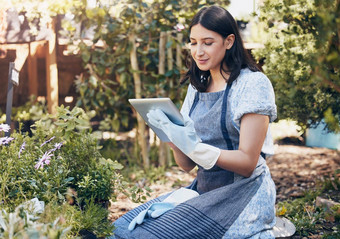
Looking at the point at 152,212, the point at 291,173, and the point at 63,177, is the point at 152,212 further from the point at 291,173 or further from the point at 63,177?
the point at 291,173

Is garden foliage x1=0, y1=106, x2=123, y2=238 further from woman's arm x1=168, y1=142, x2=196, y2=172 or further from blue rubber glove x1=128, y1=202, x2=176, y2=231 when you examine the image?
woman's arm x1=168, y1=142, x2=196, y2=172

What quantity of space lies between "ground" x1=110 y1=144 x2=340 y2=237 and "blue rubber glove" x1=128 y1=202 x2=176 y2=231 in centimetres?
104

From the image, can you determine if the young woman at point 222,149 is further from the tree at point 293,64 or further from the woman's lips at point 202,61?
the tree at point 293,64

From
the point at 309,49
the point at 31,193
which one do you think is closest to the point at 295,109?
the point at 309,49

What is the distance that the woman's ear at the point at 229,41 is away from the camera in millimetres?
1928

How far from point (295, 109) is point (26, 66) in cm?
275

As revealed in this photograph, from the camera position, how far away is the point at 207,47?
1.92 m

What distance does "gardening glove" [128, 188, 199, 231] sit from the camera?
1.84 metres

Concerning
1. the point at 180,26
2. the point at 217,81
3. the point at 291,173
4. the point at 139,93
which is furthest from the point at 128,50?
the point at 217,81

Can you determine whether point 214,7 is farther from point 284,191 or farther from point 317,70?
point 284,191

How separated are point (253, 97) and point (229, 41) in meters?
0.31

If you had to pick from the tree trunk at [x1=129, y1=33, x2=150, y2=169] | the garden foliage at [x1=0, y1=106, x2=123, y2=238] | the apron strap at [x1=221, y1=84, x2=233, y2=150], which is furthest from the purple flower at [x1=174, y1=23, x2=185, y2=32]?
the apron strap at [x1=221, y1=84, x2=233, y2=150]

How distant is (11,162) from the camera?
5.97ft

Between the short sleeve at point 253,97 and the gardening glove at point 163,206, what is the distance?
40 centimetres
